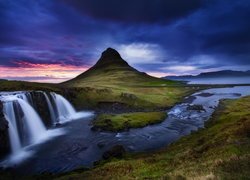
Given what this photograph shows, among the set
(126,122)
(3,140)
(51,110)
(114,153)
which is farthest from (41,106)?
(114,153)

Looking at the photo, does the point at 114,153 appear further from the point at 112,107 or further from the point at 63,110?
the point at 112,107

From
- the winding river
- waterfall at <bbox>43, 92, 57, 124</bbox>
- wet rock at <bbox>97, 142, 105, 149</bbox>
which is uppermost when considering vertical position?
waterfall at <bbox>43, 92, 57, 124</bbox>

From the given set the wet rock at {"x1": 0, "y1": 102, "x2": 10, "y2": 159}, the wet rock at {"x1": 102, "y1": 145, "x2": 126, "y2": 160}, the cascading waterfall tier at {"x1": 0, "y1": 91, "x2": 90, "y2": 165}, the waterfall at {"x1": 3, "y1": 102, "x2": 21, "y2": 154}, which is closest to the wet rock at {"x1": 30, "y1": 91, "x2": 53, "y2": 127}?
the cascading waterfall tier at {"x1": 0, "y1": 91, "x2": 90, "y2": 165}

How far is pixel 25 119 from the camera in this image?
170 ft

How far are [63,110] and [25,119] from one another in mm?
25709

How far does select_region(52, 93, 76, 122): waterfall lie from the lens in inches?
2869

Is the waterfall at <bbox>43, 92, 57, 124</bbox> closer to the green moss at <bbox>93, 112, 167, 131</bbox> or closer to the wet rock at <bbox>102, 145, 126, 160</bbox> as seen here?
the green moss at <bbox>93, 112, 167, 131</bbox>

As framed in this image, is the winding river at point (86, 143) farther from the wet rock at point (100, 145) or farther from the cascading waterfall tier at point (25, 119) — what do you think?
the cascading waterfall tier at point (25, 119)

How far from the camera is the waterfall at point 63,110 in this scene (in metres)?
72.9

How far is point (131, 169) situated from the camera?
22.0 meters

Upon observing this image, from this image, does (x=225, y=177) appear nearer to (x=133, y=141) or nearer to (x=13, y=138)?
(x=133, y=141)

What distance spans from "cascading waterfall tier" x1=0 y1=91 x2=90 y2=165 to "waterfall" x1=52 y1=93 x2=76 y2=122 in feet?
1.79

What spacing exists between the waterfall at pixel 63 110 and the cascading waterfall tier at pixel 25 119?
0.55 meters

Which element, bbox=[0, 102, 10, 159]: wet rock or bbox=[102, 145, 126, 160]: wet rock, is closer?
bbox=[102, 145, 126, 160]: wet rock
